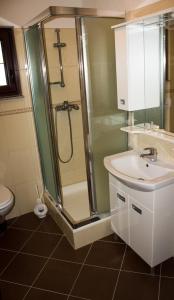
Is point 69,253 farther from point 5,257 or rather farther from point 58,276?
point 5,257

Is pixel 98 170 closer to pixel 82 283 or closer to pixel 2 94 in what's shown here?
pixel 82 283

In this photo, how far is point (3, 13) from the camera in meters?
2.40

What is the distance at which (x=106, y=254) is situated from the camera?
2.25 m

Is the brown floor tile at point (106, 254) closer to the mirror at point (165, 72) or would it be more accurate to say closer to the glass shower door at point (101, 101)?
the glass shower door at point (101, 101)

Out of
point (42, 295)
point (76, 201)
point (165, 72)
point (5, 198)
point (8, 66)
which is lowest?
point (42, 295)

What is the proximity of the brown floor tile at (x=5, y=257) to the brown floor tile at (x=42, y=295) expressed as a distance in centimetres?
41

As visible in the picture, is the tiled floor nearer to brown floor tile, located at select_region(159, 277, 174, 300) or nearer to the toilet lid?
brown floor tile, located at select_region(159, 277, 174, 300)

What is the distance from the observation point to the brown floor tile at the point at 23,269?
2.07 meters

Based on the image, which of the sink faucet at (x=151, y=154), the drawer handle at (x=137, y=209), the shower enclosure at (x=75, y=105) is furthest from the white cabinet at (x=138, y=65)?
the drawer handle at (x=137, y=209)

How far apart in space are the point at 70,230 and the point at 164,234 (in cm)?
84

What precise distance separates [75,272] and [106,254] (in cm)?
32

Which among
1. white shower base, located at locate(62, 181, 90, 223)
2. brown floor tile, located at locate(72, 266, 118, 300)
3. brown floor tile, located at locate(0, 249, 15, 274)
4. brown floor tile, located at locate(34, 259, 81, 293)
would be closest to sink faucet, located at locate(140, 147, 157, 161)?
white shower base, located at locate(62, 181, 90, 223)

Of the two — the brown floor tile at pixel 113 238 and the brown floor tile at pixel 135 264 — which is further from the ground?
the brown floor tile at pixel 113 238

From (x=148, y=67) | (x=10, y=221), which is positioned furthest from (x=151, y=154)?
(x=10, y=221)
